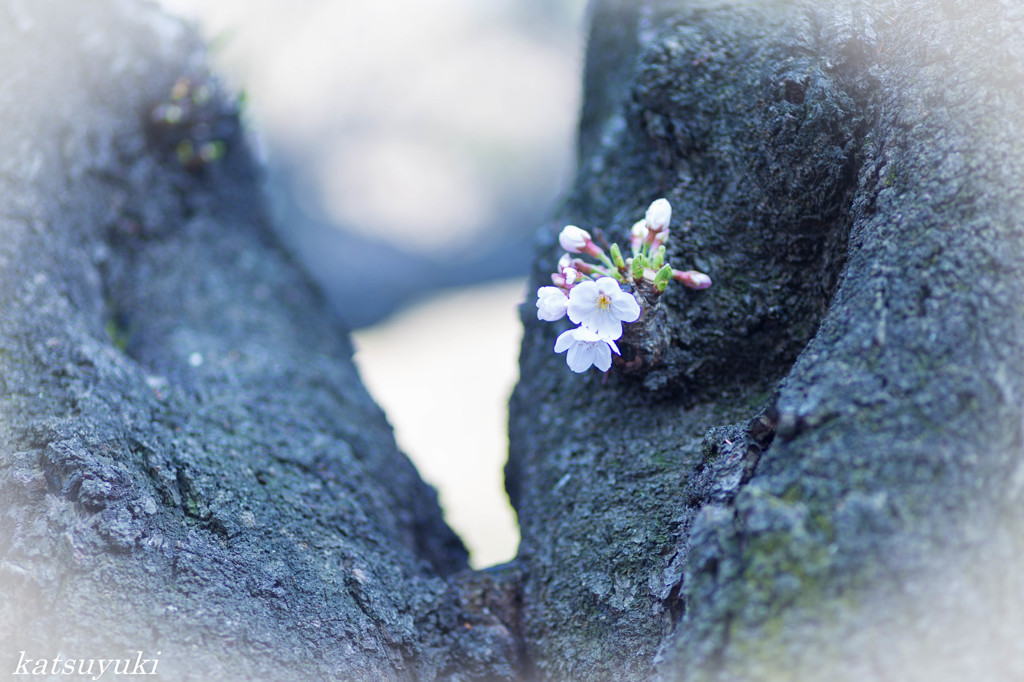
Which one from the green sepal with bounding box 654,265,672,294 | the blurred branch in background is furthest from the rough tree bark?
the blurred branch in background

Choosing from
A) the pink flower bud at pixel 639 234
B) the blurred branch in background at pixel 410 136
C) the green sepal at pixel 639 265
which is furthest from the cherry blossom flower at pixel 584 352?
the blurred branch in background at pixel 410 136

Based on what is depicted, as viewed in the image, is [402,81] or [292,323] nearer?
[292,323]

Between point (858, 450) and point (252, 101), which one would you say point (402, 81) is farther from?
point (858, 450)

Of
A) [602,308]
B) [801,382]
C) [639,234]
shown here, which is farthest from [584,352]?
[801,382]

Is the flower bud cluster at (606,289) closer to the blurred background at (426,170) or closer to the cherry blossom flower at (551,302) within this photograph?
the cherry blossom flower at (551,302)

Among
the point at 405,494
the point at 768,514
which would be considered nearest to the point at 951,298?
the point at 768,514

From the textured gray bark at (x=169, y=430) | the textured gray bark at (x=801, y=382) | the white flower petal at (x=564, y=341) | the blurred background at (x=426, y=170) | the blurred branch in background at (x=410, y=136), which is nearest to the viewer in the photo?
the textured gray bark at (x=801, y=382)

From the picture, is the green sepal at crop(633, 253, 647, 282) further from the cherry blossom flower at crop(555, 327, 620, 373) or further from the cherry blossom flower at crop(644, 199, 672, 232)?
the cherry blossom flower at crop(555, 327, 620, 373)
